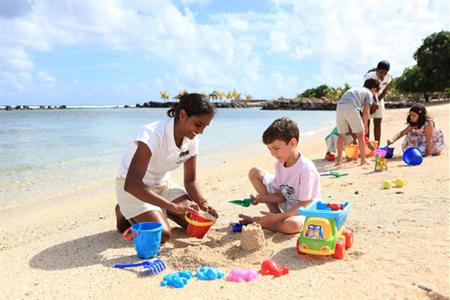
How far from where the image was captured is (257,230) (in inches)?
132

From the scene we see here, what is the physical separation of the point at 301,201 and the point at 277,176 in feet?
1.61

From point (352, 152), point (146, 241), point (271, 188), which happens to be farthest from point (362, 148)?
point (146, 241)

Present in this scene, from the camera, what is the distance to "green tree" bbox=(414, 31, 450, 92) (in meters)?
39.8

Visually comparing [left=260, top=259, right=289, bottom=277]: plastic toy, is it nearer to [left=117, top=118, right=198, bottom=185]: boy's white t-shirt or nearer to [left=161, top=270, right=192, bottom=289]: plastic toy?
[left=161, top=270, right=192, bottom=289]: plastic toy

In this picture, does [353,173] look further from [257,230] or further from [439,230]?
[257,230]

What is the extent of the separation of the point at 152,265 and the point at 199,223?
2.73ft

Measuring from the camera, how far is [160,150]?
3.78 metres

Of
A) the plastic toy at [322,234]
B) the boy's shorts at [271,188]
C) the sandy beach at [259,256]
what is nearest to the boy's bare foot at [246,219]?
the sandy beach at [259,256]

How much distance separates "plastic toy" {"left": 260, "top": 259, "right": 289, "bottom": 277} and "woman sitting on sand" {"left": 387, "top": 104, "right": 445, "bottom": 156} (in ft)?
18.6

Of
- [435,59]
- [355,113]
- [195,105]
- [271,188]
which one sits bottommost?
[271,188]

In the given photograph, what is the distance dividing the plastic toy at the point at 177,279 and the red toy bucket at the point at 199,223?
878mm

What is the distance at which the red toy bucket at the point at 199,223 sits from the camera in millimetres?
3760

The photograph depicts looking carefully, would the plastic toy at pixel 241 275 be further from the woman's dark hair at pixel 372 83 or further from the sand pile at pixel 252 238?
the woman's dark hair at pixel 372 83

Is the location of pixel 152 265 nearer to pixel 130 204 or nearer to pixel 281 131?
pixel 130 204
